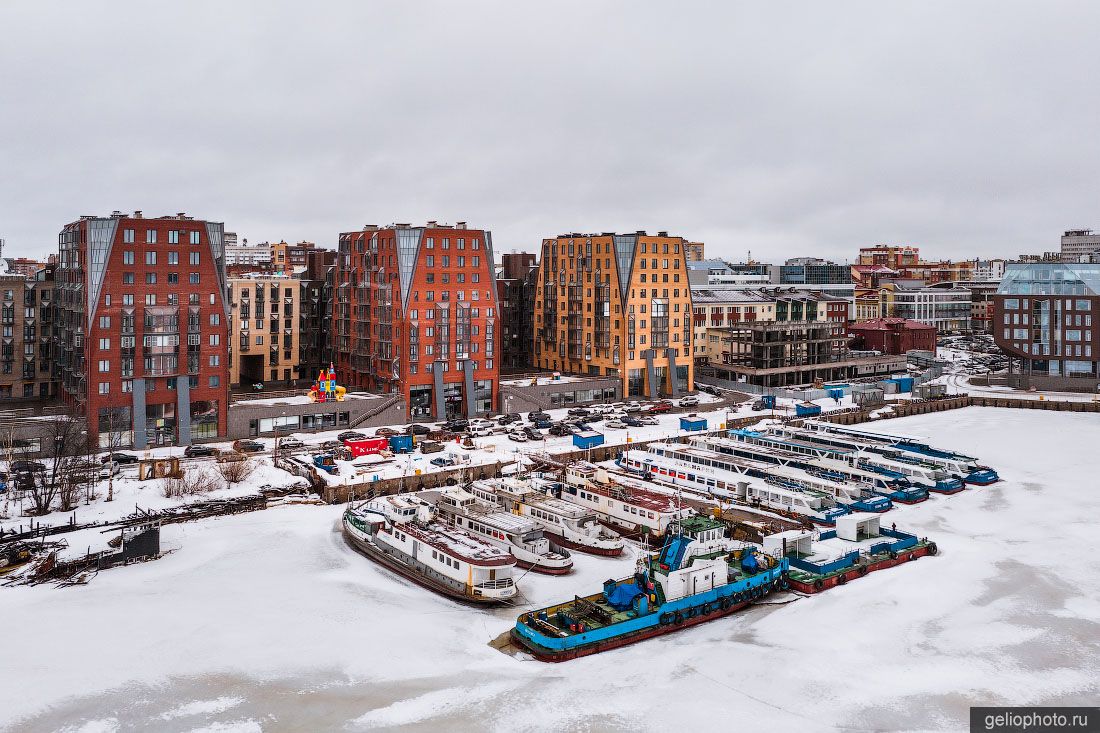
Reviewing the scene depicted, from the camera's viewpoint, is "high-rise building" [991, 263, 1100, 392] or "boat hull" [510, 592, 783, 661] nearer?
"boat hull" [510, 592, 783, 661]

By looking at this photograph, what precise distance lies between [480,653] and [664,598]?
7.84m

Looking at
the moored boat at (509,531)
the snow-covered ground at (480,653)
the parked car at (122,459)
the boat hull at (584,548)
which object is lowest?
the snow-covered ground at (480,653)

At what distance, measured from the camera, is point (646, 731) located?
26094mm

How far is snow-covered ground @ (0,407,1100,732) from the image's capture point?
1066 inches

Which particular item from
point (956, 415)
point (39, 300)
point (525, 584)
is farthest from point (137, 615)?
point (956, 415)

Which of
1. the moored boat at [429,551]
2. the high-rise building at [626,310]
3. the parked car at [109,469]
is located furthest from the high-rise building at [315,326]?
the moored boat at [429,551]

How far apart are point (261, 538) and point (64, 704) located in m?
17.0

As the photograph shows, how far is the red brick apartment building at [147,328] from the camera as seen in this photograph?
2413 inches

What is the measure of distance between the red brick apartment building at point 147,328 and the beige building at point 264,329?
19.0 meters

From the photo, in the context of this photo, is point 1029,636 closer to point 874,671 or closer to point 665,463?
point 874,671

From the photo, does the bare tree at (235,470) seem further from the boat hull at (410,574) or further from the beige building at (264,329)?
the beige building at (264,329)

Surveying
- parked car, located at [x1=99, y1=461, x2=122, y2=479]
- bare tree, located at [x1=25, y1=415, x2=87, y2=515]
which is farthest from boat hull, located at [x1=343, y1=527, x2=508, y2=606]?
parked car, located at [x1=99, y1=461, x2=122, y2=479]

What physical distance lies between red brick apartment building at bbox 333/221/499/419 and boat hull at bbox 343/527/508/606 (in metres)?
32.2

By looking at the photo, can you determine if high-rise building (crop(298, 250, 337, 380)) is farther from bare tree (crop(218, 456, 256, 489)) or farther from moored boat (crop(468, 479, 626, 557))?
moored boat (crop(468, 479, 626, 557))
